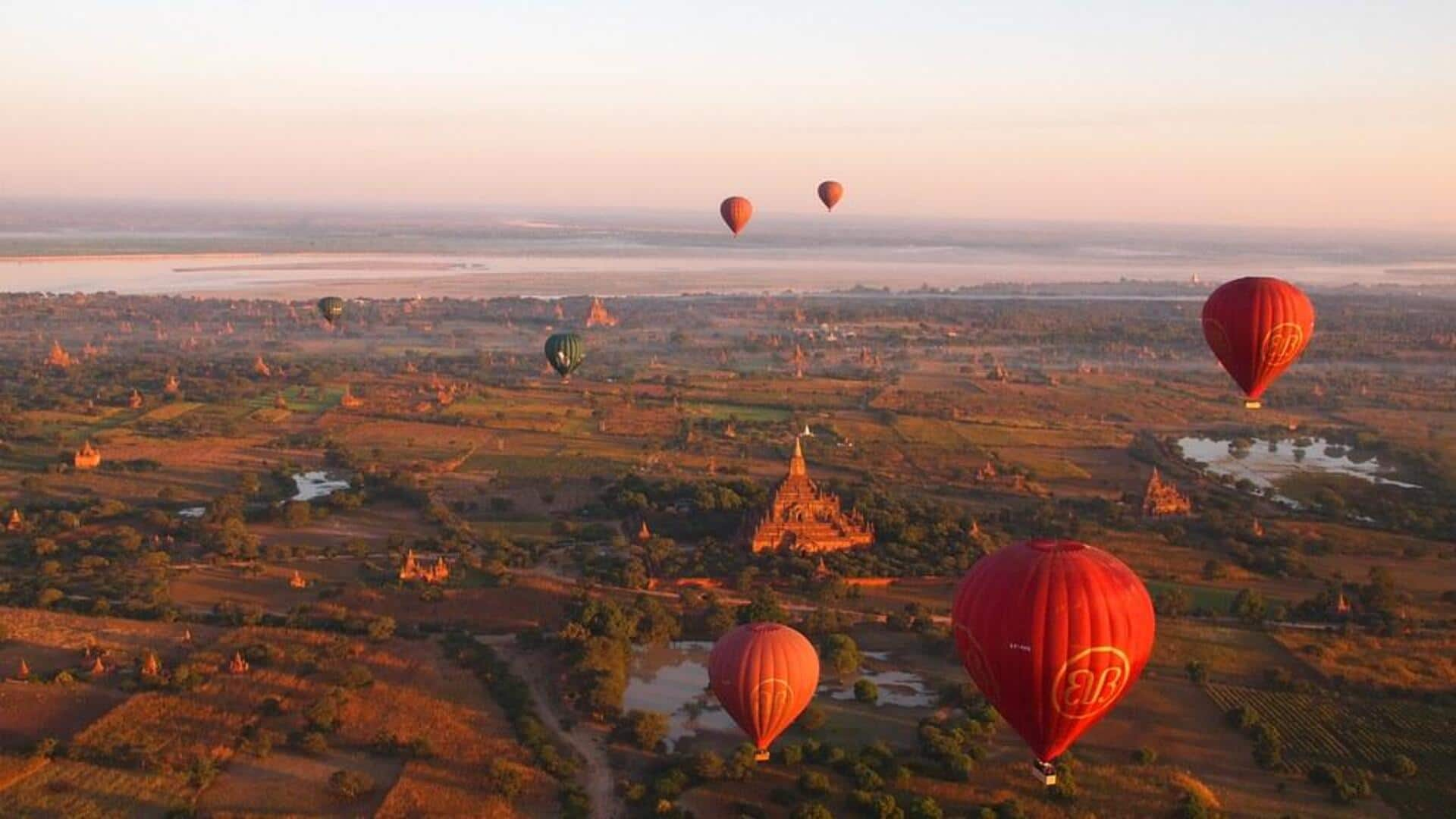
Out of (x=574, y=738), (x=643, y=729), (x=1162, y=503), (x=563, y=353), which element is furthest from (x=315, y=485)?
(x=1162, y=503)

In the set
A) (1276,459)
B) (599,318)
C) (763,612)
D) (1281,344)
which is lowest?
(599,318)

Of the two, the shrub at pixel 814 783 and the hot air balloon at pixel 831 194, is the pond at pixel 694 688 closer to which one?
the shrub at pixel 814 783

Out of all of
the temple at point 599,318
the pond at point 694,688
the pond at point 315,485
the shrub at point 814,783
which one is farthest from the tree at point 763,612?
the temple at point 599,318

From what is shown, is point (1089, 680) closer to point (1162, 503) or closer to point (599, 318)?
point (1162, 503)

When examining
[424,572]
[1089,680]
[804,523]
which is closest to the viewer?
[1089,680]

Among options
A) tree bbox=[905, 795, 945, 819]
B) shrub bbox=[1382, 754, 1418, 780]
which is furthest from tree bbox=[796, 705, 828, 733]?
shrub bbox=[1382, 754, 1418, 780]

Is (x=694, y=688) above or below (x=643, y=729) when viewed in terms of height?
below
